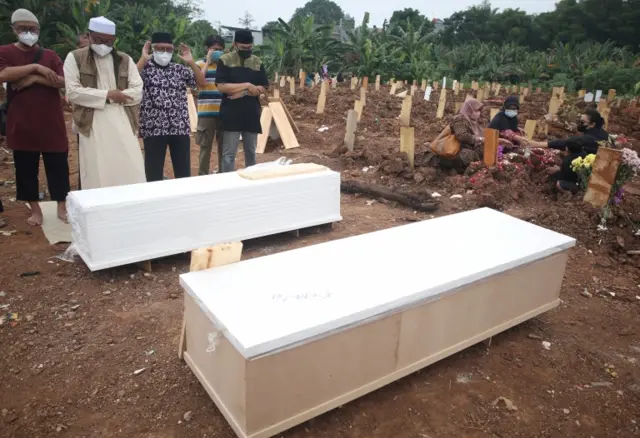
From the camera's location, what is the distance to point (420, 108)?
41.6 feet

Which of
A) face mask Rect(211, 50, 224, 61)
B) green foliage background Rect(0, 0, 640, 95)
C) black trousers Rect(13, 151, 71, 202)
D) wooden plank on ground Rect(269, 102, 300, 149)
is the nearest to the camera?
black trousers Rect(13, 151, 71, 202)

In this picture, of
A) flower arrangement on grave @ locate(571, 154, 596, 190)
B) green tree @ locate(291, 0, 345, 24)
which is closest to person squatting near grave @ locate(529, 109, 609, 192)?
flower arrangement on grave @ locate(571, 154, 596, 190)

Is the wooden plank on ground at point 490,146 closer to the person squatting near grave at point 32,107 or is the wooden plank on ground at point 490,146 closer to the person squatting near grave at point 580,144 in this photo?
the person squatting near grave at point 580,144

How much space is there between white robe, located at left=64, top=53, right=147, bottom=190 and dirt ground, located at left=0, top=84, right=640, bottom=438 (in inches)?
30.5

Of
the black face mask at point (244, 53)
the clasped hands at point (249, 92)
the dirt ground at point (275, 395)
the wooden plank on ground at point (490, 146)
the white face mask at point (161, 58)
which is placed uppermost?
the black face mask at point (244, 53)

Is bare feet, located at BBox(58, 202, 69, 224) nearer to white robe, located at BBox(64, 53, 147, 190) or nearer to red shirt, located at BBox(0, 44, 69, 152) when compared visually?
white robe, located at BBox(64, 53, 147, 190)

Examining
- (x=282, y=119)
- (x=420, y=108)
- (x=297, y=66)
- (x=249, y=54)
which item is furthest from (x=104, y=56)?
(x=297, y=66)

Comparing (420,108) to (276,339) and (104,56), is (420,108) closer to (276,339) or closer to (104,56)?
(104,56)

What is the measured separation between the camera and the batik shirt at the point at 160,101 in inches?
183

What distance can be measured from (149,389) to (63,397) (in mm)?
417

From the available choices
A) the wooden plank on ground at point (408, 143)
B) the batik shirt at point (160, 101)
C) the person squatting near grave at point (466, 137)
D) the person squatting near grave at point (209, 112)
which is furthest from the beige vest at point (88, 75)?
the person squatting near grave at point (466, 137)

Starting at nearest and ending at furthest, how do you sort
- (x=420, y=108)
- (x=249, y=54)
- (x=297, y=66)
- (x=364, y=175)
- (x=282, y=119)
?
(x=249, y=54)
(x=364, y=175)
(x=282, y=119)
(x=420, y=108)
(x=297, y=66)

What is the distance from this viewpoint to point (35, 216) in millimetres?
4629

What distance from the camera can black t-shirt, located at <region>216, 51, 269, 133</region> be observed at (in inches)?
204
